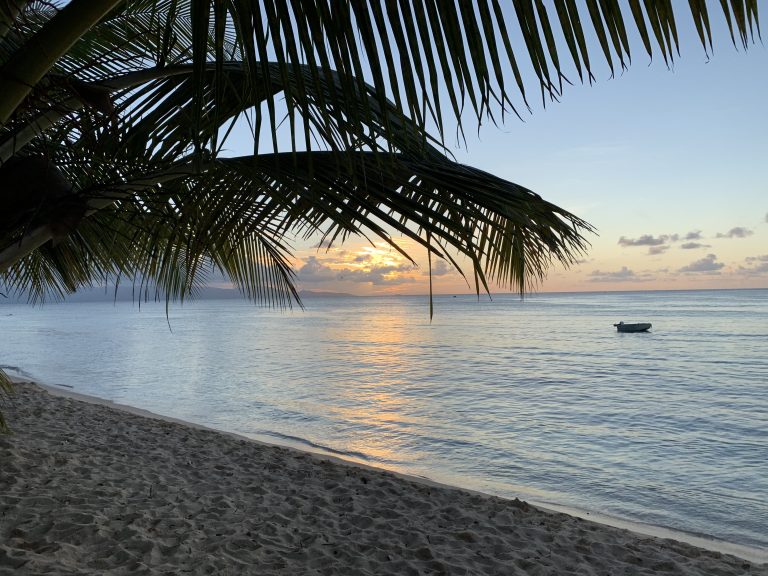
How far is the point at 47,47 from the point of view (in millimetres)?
1389

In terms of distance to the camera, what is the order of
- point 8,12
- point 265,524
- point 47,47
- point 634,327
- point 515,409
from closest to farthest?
point 47,47 → point 8,12 → point 265,524 → point 515,409 → point 634,327

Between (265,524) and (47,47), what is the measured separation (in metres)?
3.83

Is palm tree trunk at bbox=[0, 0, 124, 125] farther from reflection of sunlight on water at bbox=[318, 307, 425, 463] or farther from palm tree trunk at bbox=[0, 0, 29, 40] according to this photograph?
reflection of sunlight on water at bbox=[318, 307, 425, 463]

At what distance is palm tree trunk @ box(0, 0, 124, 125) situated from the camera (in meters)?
1.33

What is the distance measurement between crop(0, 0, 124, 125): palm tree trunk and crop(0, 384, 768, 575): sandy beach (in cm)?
270

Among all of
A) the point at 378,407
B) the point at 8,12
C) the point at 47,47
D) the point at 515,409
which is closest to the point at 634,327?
the point at 515,409

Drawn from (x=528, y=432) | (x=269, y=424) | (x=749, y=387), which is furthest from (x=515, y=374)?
(x=269, y=424)

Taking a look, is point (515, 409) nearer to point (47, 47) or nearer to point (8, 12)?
point (8, 12)

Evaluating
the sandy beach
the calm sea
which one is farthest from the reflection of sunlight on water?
the sandy beach

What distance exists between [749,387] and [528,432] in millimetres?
9897

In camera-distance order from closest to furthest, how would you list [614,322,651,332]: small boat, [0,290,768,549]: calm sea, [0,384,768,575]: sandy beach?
[0,384,768,575]: sandy beach, [0,290,768,549]: calm sea, [614,322,651,332]: small boat

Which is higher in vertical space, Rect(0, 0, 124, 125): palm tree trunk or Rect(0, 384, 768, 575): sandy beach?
Rect(0, 0, 124, 125): palm tree trunk

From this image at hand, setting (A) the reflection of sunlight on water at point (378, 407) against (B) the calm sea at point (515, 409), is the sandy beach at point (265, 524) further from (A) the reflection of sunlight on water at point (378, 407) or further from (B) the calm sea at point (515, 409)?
(A) the reflection of sunlight on water at point (378, 407)

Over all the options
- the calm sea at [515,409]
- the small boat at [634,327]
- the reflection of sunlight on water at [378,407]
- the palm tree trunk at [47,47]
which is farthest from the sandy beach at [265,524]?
the small boat at [634,327]
